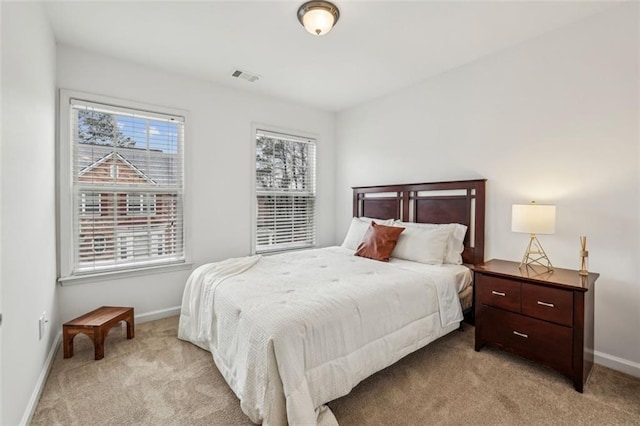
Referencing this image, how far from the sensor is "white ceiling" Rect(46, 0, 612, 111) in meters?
2.14

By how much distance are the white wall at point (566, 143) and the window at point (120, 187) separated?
2.96 m

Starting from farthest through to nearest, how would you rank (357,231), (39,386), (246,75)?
(357,231)
(246,75)
(39,386)

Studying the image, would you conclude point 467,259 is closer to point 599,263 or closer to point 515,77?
point 599,263

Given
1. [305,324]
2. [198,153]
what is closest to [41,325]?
[305,324]

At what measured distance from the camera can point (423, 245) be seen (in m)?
2.90

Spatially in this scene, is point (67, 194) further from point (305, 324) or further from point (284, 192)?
point (305, 324)

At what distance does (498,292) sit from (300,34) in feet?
8.76

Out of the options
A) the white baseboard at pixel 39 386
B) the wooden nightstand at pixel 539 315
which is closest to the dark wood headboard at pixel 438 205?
the wooden nightstand at pixel 539 315

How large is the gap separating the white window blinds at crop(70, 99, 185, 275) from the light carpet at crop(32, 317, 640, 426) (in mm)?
941

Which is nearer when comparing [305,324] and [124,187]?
[305,324]

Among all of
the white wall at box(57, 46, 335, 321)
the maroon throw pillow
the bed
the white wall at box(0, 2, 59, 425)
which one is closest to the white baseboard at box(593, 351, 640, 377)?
the bed

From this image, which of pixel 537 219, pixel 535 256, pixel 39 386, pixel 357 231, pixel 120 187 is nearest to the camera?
Result: pixel 39 386

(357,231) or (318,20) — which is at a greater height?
(318,20)

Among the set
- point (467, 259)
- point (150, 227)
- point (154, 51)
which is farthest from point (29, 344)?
point (467, 259)
